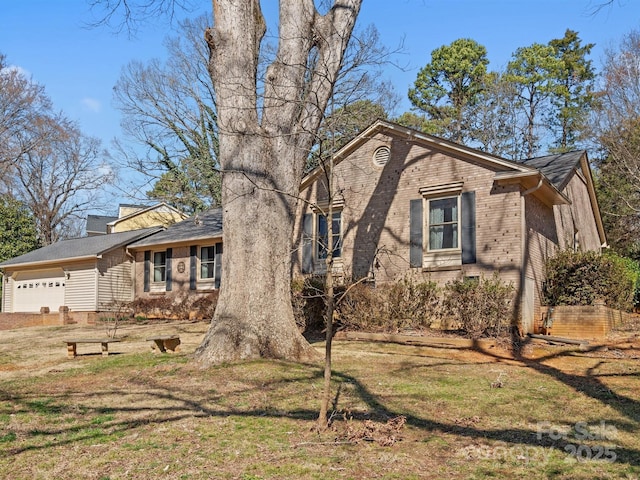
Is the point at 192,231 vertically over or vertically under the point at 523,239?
over

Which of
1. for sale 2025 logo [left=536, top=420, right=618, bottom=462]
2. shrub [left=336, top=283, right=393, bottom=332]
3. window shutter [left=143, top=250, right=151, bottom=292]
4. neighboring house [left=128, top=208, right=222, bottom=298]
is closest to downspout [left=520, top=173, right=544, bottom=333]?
shrub [left=336, top=283, right=393, bottom=332]

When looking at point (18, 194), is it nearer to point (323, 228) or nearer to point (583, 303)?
point (323, 228)

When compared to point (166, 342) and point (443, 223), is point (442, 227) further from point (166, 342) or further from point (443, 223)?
point (166, 342)

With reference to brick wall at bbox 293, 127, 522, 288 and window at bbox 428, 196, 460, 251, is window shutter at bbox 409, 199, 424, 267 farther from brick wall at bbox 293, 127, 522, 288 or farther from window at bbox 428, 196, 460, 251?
window at bbox 428, 196, 460, 251

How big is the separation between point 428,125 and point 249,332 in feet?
94.6

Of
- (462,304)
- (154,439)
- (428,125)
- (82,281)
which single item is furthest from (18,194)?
(154,439)

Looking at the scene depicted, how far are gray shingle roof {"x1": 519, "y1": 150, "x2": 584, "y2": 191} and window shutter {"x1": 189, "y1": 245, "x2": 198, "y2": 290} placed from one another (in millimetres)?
12377

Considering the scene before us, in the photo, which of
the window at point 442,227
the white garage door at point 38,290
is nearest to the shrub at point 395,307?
the window at point 442,227

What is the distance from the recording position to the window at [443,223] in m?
15.4

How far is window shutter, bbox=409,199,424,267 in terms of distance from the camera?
623 inches

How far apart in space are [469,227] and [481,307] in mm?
2948

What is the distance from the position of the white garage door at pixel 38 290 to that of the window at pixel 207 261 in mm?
7142

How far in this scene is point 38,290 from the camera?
2683 centimetres

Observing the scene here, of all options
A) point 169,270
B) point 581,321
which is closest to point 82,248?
point 169,270
